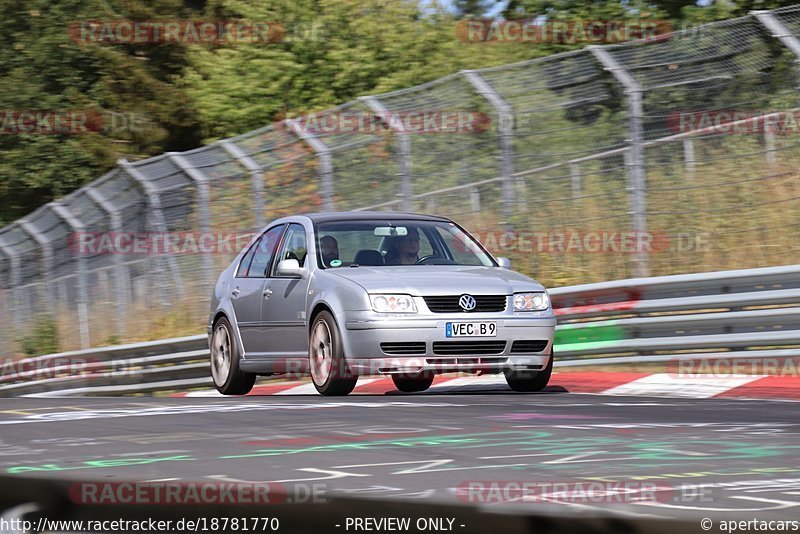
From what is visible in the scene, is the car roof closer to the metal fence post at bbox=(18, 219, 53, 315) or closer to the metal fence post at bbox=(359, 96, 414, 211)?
the metal fence post at bbox=(359, 96, 414, 211)

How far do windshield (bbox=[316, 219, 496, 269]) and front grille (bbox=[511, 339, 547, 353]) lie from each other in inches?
44.8

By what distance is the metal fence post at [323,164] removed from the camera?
16.0 meters

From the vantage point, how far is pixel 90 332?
24031 mm

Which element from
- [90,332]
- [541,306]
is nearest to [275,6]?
[90,332]

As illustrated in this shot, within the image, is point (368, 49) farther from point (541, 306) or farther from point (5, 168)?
point (541, 306)

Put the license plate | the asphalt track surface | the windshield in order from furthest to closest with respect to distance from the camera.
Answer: the windshield
the license plate
the asphalt track surface

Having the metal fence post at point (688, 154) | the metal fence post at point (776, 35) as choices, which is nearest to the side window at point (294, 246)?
the metal fence post at point (688, 154)

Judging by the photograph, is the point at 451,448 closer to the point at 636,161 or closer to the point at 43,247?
the point at 636,161

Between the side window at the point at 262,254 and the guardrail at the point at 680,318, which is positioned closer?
the guardrail at the point at 680,318

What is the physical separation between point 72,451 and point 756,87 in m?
8.42

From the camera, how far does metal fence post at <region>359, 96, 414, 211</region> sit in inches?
586

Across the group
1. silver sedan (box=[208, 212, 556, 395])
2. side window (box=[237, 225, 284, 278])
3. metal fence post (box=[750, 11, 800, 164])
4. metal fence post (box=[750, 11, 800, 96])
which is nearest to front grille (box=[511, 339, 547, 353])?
silver sedan (box=[208, 212, 556, 395])

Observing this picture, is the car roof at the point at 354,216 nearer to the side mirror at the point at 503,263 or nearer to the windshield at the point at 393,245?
the windshield at the point at 393,245

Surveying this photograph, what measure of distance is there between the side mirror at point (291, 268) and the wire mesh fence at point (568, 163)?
10.3 ft
